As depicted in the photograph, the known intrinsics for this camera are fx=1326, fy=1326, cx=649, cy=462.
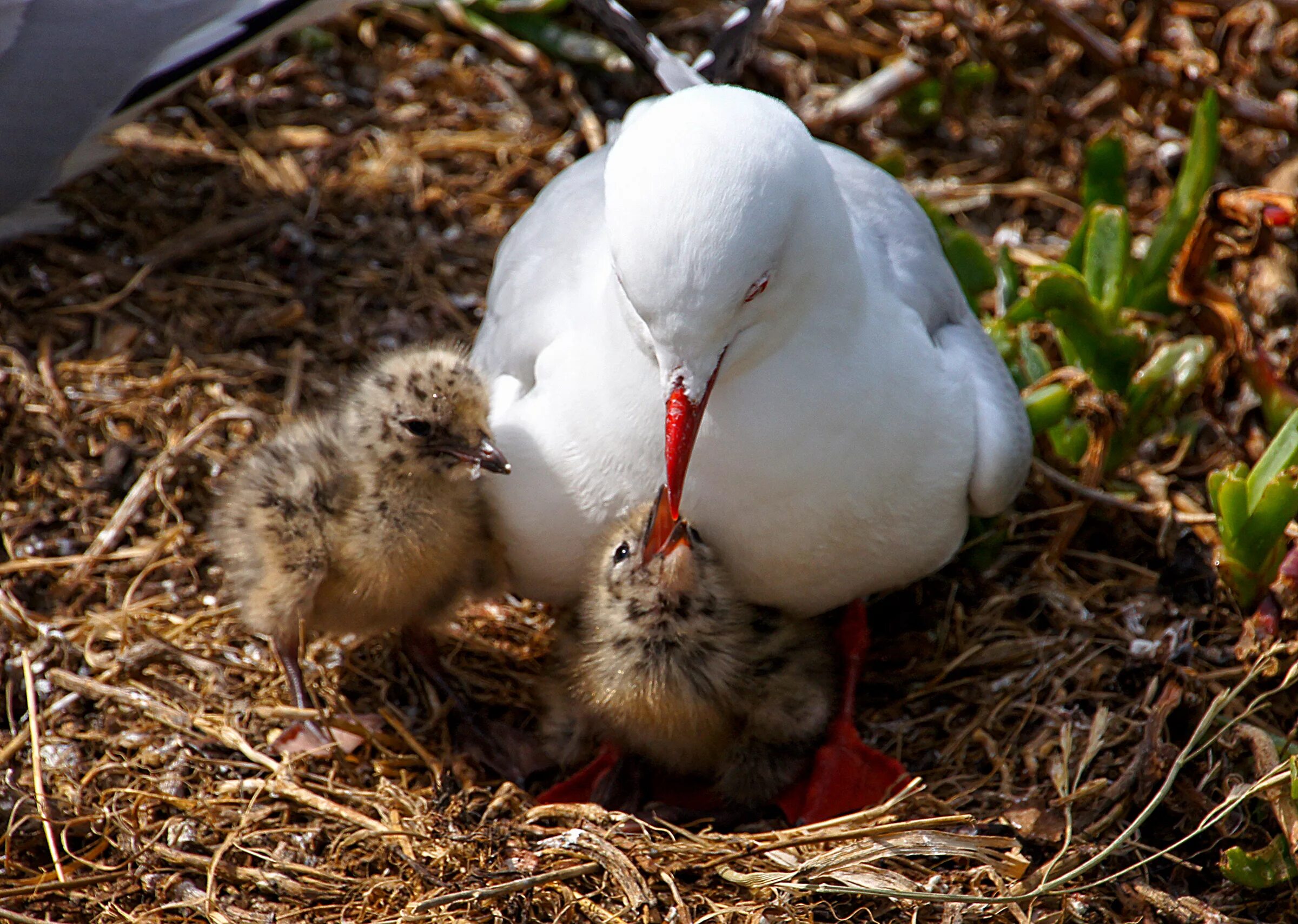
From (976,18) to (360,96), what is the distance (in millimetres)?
2403

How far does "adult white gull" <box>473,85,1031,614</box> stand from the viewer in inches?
98.8

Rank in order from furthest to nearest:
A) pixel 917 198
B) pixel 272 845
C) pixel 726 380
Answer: pixel 917 198 < pixel 272 845 < pixel 726 380

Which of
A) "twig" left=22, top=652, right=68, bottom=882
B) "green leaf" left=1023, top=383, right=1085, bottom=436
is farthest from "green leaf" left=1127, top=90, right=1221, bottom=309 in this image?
"twig" left=22, top=652, right=68, bottom=882

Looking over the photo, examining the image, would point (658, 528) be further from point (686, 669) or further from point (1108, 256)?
point (1108, 256)

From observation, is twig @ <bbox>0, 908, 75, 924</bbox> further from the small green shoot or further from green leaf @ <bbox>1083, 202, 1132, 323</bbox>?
green leaf @ <bbox>1083, 202, 1132, 323</bbox>

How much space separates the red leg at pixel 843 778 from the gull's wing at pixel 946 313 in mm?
664

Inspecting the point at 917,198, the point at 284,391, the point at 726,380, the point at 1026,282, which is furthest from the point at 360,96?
the point at 726,380

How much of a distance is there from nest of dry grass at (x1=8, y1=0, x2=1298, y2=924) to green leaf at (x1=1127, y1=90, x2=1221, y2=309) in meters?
0.40

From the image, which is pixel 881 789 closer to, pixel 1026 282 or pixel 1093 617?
pixel 1093 617

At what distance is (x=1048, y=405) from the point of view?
3691 mm

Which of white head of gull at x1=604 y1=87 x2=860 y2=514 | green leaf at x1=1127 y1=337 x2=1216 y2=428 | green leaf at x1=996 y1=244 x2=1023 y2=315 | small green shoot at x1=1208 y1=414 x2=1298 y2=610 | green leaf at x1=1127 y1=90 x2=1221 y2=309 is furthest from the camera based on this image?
green leaf at x1=996 y1=244 x2=1023 y2=315

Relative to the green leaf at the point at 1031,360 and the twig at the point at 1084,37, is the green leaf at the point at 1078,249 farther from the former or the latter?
the twig at the point at 1084,37

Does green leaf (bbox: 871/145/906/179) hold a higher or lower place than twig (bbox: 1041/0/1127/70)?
lower

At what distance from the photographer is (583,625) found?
3.29 metres
